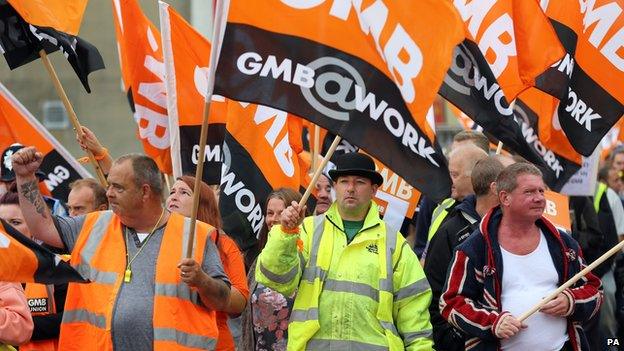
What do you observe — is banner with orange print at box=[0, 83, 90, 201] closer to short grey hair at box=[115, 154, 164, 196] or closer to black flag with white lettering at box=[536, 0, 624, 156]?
short grey hair at box=[115, 154, 164, 196]

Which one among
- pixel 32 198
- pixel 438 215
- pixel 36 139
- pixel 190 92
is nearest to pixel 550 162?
pixel 438 215

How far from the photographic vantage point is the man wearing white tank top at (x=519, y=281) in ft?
26.4

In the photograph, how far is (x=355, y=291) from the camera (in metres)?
7.89

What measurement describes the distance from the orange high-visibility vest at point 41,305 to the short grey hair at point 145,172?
104 centimetres

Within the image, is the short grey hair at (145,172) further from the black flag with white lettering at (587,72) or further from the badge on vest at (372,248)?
the black flag with white lettering at (587,72)

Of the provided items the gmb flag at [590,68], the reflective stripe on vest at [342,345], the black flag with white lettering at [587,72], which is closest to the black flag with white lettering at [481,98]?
the black flag with white lettering at [587,72]

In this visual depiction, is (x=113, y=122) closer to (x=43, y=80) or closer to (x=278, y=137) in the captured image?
(x=43, y=80)

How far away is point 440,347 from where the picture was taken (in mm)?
8938

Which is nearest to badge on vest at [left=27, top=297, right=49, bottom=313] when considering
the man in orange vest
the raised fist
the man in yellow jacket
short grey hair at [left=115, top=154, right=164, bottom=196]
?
the man in orange vest

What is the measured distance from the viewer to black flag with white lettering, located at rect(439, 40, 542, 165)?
884 cm

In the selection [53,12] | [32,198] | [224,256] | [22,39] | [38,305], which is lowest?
[38,305]

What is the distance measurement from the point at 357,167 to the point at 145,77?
3099 millimetres

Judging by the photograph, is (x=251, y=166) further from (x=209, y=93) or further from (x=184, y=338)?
(x=209, y=93)

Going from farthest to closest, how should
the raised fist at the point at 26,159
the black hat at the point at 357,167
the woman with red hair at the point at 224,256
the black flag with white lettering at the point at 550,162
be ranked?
1. the black flag with white lettering at the point at 550,162
2. the black hat at the point at 357,167
3. the woman with red hair at the point at 224,256
4. the raised fist at the point at 26,159
